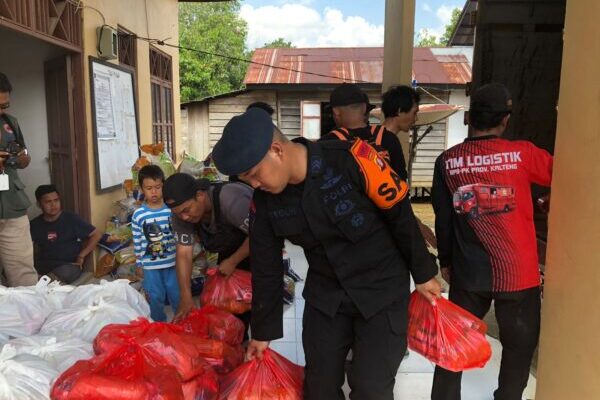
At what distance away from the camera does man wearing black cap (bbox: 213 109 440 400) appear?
5.26 ft

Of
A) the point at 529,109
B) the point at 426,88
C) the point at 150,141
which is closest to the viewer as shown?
the point at 529,109

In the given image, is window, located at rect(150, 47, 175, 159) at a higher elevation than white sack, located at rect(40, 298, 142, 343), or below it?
higher

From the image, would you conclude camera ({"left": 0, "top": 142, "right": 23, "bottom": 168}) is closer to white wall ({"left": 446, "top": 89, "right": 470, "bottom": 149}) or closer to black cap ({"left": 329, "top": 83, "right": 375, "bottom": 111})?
black cap ({"left": 329, "top": 83, "right": 375, "bottom": 111})

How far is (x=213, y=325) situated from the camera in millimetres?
2521

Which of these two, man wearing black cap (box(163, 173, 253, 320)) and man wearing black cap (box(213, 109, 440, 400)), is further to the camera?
man wearing black cap (box(163, 173, 253, 320))

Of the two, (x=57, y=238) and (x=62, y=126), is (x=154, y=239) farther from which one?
(x=62, y=126)

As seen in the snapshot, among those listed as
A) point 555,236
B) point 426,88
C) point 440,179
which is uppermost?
point 426,88

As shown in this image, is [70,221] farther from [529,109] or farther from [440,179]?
[529,109]

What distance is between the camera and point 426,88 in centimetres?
1308

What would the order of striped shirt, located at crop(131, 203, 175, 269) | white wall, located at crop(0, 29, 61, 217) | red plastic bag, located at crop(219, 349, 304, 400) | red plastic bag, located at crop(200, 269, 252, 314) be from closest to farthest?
1. red plastic bag, located at crop(219, 349, 304, 400)
2. red plastic bag, located at crop(200, 269, 252, 314)
3. striped shirt, located at crop(131, 203, 175, 269)
4. white wall, located at crop(0, 29, 61, 217)

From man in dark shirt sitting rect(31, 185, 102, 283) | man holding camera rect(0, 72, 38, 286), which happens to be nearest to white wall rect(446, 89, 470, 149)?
man in dark shirt sitting rect(31, 185, 102, 283)

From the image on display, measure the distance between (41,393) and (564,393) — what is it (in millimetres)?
1858

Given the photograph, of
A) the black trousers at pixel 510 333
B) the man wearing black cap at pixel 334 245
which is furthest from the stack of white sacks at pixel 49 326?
the black trousers at pixel 510 333

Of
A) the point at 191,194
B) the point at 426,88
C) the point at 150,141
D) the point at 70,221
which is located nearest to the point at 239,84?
the point at 426,88
